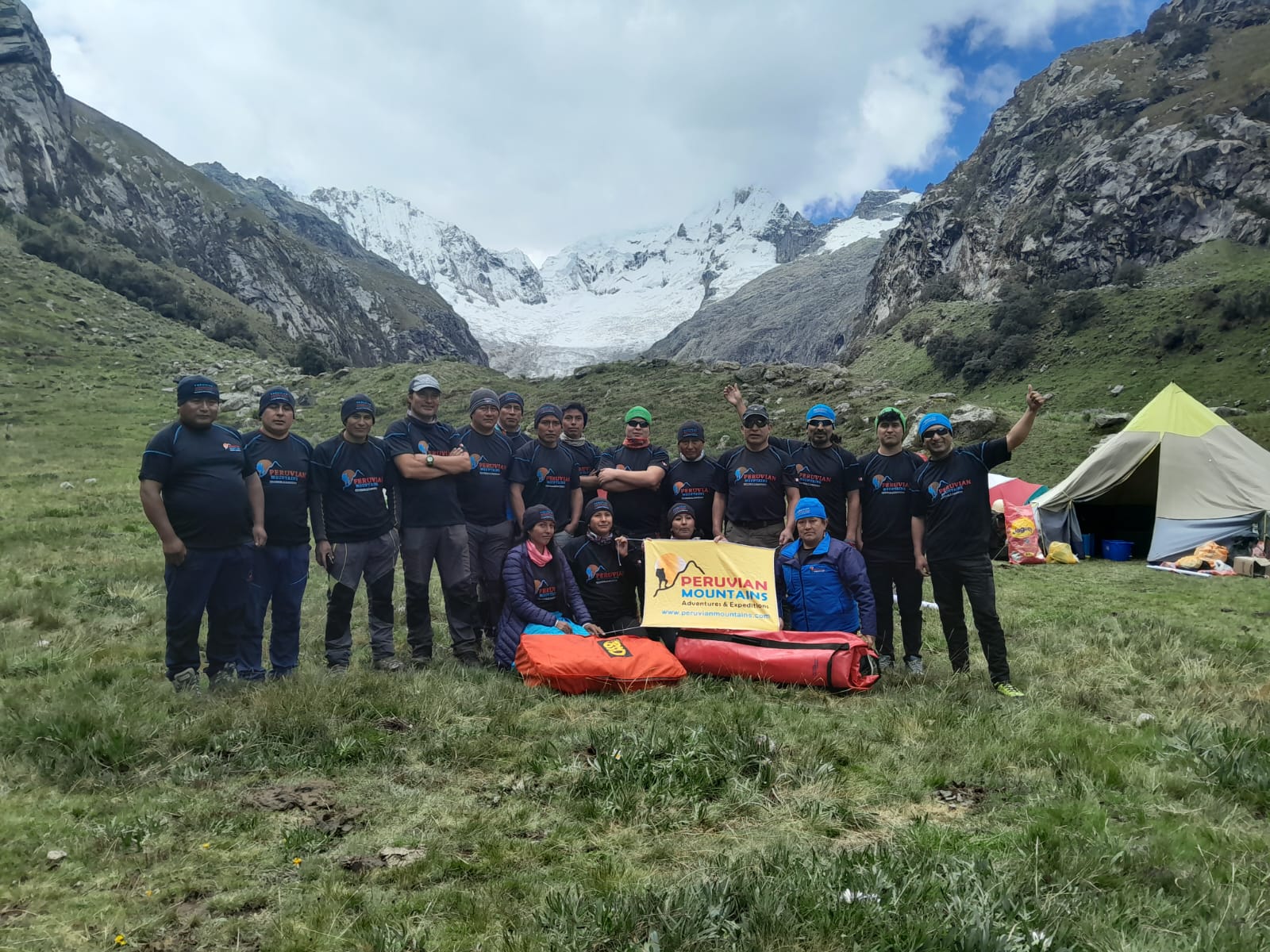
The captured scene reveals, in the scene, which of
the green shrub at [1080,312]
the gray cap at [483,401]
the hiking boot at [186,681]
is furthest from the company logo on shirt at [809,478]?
the green shrub at [1080,312]

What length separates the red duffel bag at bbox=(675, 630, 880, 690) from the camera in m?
5.73

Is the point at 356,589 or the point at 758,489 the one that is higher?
the point at 758,489

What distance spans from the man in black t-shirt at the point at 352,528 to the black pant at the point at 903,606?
4774 mm

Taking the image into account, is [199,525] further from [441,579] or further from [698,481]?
[698,481]

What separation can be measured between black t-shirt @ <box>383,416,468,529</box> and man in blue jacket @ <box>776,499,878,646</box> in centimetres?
341

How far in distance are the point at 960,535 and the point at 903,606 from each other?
112 centimetres

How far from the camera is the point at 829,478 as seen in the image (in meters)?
7.26

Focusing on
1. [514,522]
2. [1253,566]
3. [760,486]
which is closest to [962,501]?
[760,486]

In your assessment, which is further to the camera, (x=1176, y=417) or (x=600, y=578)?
(x=1176, y=417)

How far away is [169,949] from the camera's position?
256cm

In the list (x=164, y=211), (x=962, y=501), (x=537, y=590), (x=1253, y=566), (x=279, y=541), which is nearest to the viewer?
(x=962, y=501)

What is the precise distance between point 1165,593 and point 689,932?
38.8 feet

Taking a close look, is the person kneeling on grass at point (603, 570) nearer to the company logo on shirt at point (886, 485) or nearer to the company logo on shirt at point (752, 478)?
the company logo on shirt at point (752, 478)

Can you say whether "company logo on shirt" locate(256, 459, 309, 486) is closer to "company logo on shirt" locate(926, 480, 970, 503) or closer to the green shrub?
"company logo on shirt" locate(926, 480, 970, 503)
